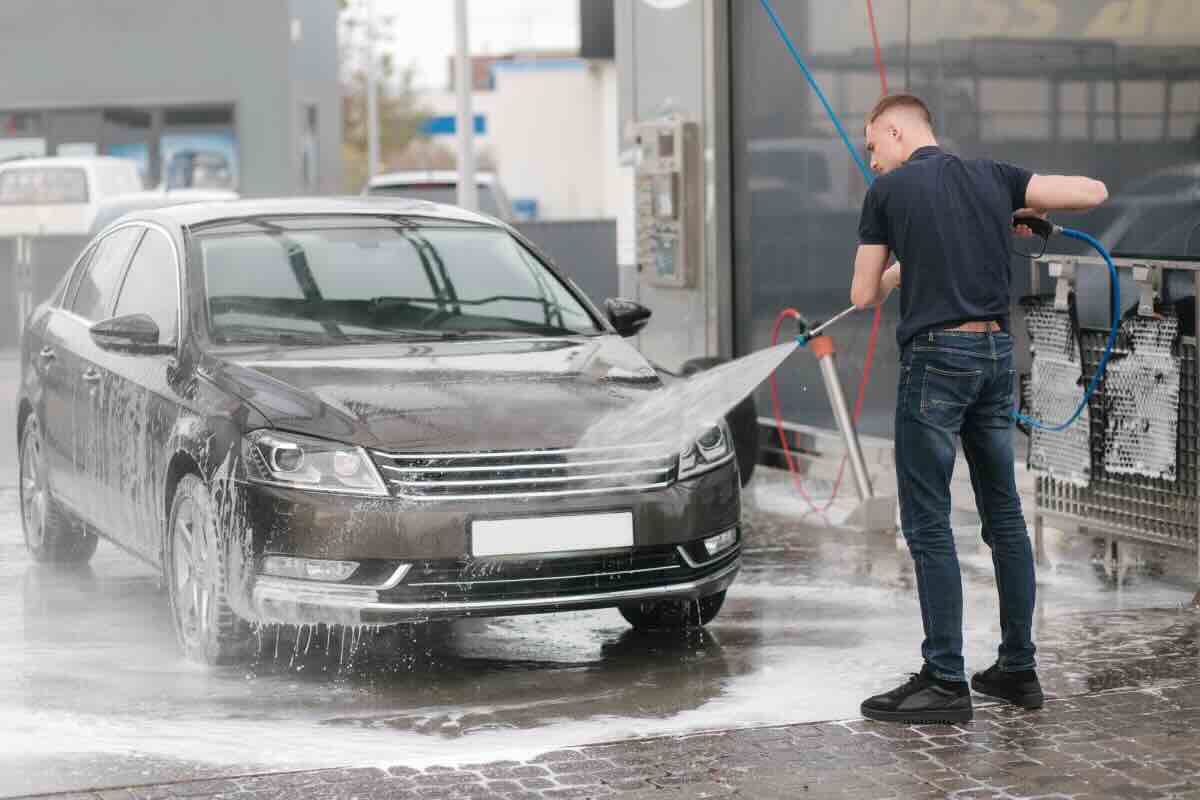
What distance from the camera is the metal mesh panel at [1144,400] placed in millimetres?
8367

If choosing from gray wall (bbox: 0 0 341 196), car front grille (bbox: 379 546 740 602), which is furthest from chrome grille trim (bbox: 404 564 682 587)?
gray wall (bbox: 0 0 341 196)

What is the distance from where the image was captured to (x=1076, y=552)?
9.52 m

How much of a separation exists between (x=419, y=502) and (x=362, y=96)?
207 ft

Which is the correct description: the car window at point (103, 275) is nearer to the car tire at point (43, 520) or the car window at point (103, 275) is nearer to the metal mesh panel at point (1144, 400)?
the car tire at point (43, 520)

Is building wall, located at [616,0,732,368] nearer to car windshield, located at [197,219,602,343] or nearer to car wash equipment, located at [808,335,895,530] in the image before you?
car wash equipment, located at [808,335,895,530]

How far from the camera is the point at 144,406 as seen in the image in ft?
25.4

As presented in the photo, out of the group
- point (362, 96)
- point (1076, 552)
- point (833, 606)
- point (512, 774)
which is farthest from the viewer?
point (362, 96)

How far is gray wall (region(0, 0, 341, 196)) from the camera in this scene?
3644 centimetres

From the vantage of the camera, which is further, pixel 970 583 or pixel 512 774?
pixel 970 583

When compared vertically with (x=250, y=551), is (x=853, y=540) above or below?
below

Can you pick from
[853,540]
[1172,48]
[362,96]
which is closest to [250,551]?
[853,540]

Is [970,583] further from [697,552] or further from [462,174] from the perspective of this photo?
[462,174]

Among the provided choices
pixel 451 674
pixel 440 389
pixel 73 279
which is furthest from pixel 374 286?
pixel 73 279

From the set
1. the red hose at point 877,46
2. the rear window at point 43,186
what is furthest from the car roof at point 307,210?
the rear window at point 43,186
